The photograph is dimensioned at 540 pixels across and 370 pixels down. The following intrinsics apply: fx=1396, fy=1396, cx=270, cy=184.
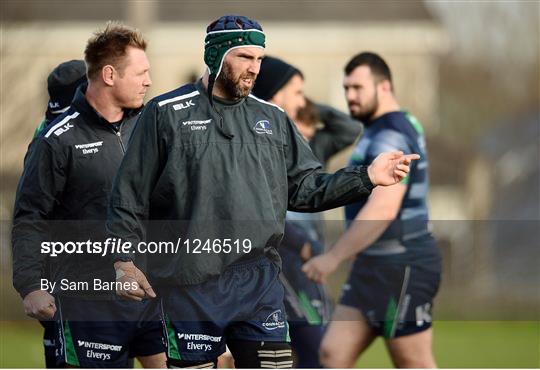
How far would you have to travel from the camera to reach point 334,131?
362 inches

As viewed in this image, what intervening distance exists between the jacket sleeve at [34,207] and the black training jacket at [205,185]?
2.13 feet

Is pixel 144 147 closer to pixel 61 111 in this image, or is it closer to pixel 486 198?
pixel 61 111

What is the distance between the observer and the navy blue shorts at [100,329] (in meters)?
6.62

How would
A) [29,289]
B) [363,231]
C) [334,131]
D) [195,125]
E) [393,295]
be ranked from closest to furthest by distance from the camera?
[195,125] < [29,289] < [363,231] < [393,295] < [334,131]

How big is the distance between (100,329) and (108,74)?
3.98 ft

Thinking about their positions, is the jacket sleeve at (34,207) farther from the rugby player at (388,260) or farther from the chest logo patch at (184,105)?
the rugby player at (388,260)

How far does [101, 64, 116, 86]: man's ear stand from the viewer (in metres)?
6.65

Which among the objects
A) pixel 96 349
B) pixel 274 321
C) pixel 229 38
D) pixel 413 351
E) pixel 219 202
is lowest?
pixel 413 351

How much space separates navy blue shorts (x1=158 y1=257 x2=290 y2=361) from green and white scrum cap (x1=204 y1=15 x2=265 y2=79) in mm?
875

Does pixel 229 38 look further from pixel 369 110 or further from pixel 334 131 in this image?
pixel 334 131

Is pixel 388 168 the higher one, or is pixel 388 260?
pixel 388 168

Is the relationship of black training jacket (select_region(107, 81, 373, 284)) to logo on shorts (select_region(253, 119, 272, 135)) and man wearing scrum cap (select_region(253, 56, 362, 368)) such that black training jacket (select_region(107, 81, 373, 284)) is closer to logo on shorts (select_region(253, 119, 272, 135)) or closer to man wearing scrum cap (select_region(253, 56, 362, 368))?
logo on shorts (select_region(253, 119, 272, 135))

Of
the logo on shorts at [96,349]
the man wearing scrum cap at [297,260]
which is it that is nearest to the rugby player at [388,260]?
the man wearing scrum cap at [297,260]

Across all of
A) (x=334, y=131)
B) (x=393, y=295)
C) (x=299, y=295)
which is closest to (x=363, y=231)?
(x=393, y=295)
